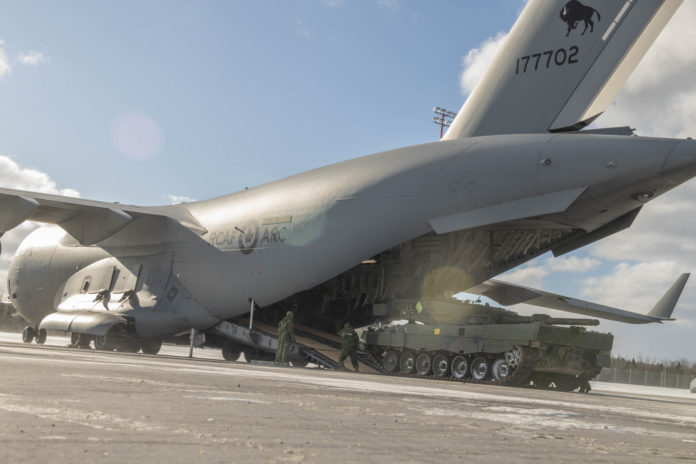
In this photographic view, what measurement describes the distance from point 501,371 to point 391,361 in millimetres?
3370

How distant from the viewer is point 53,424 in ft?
11.6

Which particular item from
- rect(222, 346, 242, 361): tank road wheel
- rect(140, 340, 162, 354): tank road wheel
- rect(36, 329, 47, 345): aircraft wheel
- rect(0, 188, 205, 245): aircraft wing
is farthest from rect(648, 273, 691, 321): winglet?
Result: rect(36, 329, 47, 345): aircraft wheel

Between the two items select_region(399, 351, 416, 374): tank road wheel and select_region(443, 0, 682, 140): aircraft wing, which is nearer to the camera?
select_region(443, 0, 682, 140): aircraft wing

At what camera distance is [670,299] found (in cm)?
2100

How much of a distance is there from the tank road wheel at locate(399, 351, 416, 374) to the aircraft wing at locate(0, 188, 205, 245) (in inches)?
279

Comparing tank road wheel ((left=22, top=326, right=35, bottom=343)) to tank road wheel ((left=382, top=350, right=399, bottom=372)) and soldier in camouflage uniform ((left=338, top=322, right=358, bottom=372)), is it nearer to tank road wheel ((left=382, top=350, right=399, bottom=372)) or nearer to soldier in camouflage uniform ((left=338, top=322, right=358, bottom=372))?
soldier in camouflage uniform ((left=338, top=322, right=358, bottom=372))

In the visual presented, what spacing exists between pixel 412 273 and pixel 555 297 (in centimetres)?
627

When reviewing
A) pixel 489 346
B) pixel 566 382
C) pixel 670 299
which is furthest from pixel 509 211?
pixel 670 299

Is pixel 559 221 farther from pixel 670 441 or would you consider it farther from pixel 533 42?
pixel 670 441

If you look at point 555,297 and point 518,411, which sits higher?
point 555,297

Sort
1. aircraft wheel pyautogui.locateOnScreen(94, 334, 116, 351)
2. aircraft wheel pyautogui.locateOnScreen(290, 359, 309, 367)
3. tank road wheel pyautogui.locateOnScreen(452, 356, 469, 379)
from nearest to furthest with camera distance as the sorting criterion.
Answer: tank road wheel pyautogui.locateOnScreen(452, 356, 469, 379) < aircraft wheel pyautogui.locateOnScreen(290, 359, 309, 367) < aircraft wheel pyautogui.locateOnScreen(94, 334, 116, 351)

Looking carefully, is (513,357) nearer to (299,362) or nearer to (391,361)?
(391,361)

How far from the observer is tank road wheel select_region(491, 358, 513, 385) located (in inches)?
548

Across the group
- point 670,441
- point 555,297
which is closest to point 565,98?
point 555,297
